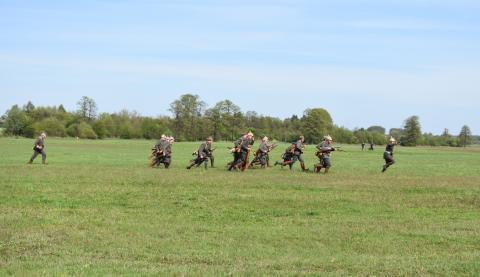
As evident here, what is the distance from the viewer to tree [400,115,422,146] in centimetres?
14369

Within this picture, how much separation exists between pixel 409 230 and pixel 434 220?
1.83 m

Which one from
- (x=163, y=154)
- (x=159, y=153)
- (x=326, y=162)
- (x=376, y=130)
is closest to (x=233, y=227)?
(x=326, y=162)

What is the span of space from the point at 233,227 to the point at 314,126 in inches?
4557

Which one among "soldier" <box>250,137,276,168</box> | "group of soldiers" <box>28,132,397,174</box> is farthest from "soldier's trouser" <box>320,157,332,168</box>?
"soldier" <box>250,137,276,168</box>

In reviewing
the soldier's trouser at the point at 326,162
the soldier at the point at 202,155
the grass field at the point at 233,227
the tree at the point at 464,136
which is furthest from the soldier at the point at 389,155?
→ the tree at the point at 464,136

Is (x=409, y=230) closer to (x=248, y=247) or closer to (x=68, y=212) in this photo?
(x=248, y=247)

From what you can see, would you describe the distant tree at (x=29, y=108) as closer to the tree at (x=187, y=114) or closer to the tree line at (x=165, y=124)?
the tree line at (x=165, y=124)

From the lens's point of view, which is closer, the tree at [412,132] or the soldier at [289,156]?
the soldier at [289,156]

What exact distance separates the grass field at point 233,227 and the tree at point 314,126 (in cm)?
10545

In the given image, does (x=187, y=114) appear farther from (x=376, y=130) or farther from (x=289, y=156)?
(x=289, y=156)

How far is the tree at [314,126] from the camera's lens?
422 feet

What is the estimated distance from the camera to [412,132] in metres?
146

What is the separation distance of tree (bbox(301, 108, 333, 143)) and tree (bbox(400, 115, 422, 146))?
2382 cm

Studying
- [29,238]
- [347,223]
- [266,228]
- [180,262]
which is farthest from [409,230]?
[29,238]
